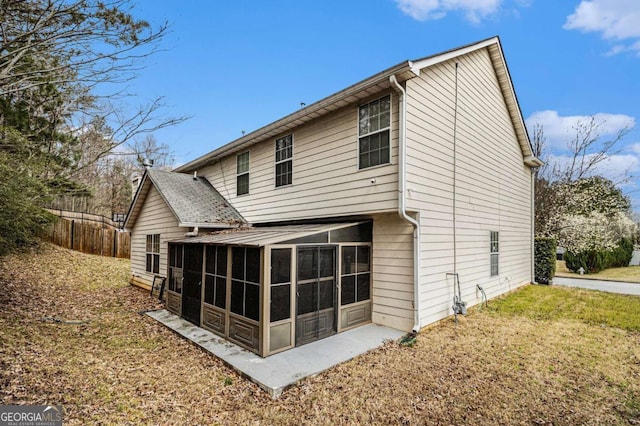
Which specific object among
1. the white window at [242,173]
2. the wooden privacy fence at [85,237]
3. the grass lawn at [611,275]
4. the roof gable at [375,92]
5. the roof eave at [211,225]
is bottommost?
the grass lawn at [611,275]

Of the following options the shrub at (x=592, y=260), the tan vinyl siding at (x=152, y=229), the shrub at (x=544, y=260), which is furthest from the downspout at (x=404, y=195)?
the shrub at (x=592, y=260)

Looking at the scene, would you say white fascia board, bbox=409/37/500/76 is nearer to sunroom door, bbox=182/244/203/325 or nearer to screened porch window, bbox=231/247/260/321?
screened porch window, bbox=231/247/260/321

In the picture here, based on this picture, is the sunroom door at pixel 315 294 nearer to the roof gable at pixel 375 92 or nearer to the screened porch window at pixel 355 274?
the screened porch window at pixel 355 274

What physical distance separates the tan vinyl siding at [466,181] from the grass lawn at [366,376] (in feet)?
4.63

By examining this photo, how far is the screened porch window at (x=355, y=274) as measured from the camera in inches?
264

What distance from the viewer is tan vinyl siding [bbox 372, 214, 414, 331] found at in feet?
21.7

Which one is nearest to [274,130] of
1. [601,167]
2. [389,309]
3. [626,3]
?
[389,309]

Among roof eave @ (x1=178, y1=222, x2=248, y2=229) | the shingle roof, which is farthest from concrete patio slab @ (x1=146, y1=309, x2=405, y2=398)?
the shingle roof

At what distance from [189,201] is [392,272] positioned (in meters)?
7.02

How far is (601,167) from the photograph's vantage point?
17.8 m

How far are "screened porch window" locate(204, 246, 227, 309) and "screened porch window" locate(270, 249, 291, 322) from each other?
1.45 metres

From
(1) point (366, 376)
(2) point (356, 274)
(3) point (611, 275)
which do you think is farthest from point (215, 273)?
(3) point (611, 275)

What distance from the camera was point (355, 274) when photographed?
22.7ft

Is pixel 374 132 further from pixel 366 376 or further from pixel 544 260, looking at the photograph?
pixel 544 260
